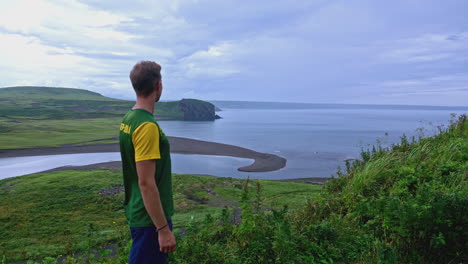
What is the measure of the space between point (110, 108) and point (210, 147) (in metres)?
127

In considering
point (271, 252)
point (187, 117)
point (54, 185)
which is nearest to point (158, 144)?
point (271, 252)

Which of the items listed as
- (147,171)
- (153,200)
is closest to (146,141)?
(147,171)

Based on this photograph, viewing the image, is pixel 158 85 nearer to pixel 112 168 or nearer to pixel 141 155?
pixel 141 155

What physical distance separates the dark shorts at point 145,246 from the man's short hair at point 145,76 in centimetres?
A: 131

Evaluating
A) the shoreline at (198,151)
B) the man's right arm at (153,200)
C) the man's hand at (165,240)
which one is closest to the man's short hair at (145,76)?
the man's right arm at (153,200)

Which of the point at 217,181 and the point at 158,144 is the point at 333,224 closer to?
the point at 158,144

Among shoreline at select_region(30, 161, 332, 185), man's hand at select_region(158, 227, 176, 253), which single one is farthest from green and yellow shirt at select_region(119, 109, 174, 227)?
shoreline at select_region(30, 161, 332, 185)

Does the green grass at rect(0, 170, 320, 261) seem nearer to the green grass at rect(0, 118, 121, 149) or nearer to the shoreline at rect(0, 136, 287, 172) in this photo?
the shoreline at rect(0, 136, 287, 172)

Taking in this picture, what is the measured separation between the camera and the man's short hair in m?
2.79

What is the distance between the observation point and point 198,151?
2493 inches

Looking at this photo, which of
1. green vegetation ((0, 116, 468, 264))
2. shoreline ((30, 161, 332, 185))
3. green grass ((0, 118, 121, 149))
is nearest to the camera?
green vegetation ((0, 116, 468, 264))

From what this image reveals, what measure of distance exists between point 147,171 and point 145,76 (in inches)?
34.2

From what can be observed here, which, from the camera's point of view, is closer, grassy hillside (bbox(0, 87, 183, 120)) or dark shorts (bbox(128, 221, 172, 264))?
dark shorts (bbox(128, 221, 172, 264))

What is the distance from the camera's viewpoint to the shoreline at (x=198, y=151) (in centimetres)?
4888
